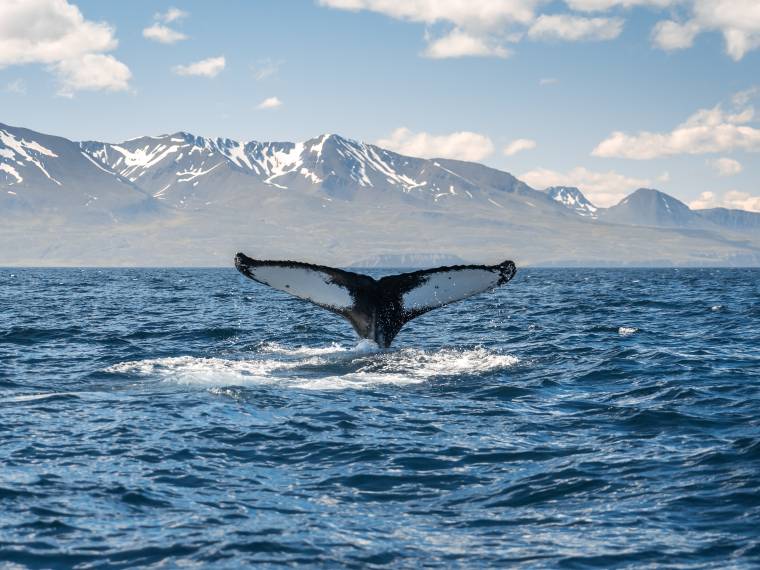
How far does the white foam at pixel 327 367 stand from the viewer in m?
12.9

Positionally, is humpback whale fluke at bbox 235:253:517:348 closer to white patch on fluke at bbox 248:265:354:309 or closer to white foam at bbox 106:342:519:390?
white patch on fluke at bbox 248:265:354:309

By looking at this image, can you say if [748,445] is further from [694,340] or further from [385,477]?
[694,340]

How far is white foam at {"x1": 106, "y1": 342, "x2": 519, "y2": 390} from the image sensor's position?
42.3 ft

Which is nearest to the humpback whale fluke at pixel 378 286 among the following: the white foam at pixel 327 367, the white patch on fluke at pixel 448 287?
the white patch on fluke at pixel 448 287

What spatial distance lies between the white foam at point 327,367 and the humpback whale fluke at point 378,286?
744 millimetres

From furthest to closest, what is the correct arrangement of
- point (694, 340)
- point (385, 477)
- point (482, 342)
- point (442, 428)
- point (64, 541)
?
1. point (694, 340)
2. point (482, 342)
3. point (442, 428)
4. point (385, 477)
5. point (64, 541)

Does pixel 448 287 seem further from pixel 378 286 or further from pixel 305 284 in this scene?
pixel 305 284

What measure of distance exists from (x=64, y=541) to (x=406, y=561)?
240 cm

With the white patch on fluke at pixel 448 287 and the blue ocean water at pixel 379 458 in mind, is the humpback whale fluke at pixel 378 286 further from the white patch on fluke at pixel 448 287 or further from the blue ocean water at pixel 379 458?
the blue ocean water at pixel 379 458

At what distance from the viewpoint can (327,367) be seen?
14195mm

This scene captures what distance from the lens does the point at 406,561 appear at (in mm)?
6047

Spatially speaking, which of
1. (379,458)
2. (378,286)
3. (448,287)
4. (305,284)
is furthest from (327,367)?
(379,458)

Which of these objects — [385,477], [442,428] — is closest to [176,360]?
[442,428]

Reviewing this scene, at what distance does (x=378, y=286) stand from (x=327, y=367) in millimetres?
1802
